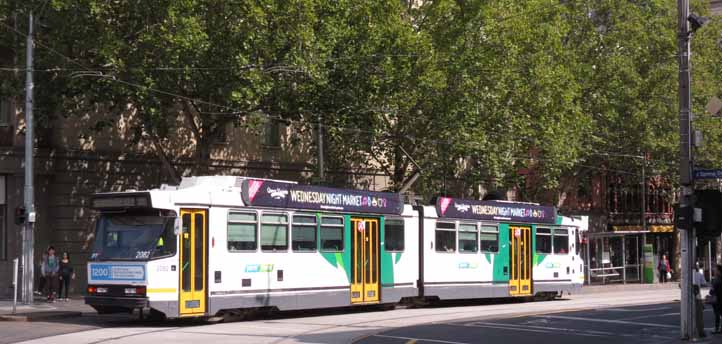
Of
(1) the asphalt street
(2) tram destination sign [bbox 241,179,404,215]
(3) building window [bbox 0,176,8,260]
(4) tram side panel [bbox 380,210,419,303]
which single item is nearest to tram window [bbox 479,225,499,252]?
(4) tram side panel [bbox 380,210,419,303]

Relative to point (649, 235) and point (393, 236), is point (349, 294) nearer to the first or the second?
point (393, 236)

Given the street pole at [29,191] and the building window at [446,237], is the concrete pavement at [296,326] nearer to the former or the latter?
the building window at [446,237]

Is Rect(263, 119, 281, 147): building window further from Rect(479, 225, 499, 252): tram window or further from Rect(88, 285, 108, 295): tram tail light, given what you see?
Rect(88, 285, 108, 295): tram tail light

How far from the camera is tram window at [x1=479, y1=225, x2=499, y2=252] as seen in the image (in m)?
30.8

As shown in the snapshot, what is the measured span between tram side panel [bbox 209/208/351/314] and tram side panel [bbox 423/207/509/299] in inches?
152

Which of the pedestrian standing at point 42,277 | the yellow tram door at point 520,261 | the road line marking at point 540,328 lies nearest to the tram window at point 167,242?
the road line marking at point 540,328

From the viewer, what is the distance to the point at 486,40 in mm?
37062

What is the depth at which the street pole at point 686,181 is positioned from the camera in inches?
762

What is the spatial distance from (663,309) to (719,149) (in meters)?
23.8

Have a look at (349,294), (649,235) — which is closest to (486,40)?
(349,294)

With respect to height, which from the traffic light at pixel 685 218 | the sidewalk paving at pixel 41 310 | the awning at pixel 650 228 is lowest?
the sidewalk paving at pixel 41 310

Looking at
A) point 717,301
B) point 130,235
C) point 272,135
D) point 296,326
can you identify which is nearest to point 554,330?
point 717,301

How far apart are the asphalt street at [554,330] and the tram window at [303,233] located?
4014 mm

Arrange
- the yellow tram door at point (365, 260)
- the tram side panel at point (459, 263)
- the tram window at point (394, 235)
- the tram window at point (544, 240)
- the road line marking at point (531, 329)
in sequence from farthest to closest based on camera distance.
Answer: the tram window at point (544, 240)
the tram side panel at point (459, 263)
the tram window at point (394, 235)
the yellow tram door at point (365, 260)
the road line marking at point (531, 329)
